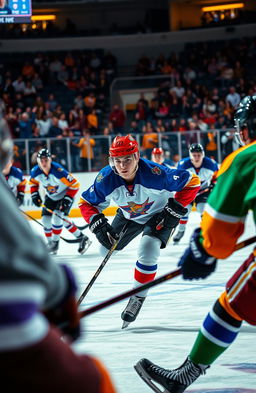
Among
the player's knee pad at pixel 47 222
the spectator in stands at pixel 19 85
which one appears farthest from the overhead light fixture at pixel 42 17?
the player's knee pad at pixel 47 222

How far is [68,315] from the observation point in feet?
4.75

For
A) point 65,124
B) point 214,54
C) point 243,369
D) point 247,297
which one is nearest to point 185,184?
point 243,369

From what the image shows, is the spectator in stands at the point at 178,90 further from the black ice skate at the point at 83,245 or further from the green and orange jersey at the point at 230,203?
the green and orange jersey at the point at 230,203

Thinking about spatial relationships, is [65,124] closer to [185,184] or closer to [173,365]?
[185,184]

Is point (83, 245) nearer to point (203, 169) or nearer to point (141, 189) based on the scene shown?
point (203, 169)

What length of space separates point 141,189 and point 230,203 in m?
2.61

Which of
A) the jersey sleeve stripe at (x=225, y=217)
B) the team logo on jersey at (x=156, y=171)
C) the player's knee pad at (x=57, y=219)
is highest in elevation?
the jersey sleeve stripe at (x=225, y=217)

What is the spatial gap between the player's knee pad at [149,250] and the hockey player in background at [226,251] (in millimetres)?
1832

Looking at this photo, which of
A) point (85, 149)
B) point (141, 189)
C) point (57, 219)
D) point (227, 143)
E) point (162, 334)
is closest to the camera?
point (162, 334)

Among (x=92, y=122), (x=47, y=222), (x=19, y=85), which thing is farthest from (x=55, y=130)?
(x=47, y=222)

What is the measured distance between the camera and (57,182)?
978 centimetres

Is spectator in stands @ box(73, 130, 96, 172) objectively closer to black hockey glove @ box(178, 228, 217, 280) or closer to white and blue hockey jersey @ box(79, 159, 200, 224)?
white and blue hockey jersey @ box(79, 159, 200, 224)

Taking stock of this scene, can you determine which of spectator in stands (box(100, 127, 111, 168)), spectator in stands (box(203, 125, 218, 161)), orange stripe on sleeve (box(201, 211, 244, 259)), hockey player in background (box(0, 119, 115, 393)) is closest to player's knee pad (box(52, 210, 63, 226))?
spectator in stands (box(100, 127, 111, 168))

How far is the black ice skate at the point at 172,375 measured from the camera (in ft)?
8.76
